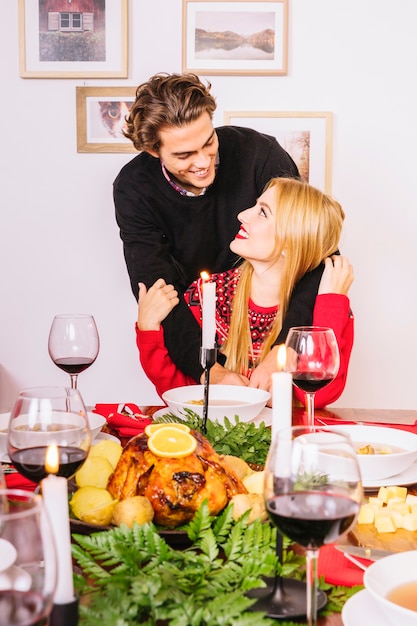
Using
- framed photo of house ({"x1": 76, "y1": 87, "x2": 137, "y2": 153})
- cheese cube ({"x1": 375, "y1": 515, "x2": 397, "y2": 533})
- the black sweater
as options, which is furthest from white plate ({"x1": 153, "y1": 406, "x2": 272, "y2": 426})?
framed photo of house ({"x1": 76, "y1": 87, "x2": 137, "y2": 153})

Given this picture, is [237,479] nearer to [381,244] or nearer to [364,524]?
[364,524]

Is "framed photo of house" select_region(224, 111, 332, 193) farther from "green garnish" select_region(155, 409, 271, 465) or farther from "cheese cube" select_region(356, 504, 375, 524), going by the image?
"cheese cube" select_region(356, 504, 375, 524)

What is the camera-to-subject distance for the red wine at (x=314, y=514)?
0.72 meters

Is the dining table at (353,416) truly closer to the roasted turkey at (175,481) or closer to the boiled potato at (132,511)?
the roasted turkey at (175,481)

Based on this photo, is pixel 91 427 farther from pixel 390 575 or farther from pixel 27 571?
pixel 27 571

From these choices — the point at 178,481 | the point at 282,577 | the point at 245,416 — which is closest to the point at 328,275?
the point at 245,416

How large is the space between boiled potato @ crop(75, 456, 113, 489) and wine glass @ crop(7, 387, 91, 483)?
175mm

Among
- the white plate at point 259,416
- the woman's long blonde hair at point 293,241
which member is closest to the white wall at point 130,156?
the woman's long blonde hair at point 293,241

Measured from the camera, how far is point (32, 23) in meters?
3.38

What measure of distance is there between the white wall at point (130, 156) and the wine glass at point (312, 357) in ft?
6.90

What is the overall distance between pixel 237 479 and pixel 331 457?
36cm

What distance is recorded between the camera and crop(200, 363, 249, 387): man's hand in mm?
2113

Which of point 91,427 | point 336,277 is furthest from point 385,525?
point 336,277

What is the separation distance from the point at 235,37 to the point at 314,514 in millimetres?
2980
